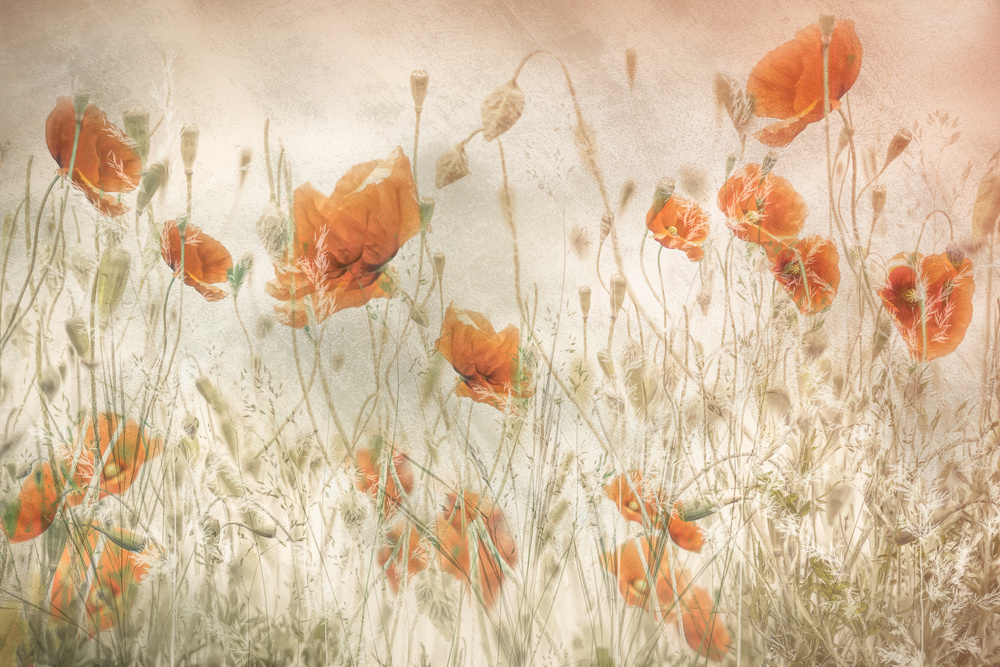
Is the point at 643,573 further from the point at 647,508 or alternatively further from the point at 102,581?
the point at 102,581

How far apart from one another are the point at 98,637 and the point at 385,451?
24.9 inches

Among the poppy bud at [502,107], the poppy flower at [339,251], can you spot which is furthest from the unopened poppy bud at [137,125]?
the poppy bud at [502,107]

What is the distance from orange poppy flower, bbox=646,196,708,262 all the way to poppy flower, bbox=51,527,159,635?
113 centimetres

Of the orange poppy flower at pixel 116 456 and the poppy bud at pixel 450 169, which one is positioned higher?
the poppy bud at pixel 450 169

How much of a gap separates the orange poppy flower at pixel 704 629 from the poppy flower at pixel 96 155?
132cm

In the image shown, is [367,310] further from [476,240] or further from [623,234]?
[623,234]

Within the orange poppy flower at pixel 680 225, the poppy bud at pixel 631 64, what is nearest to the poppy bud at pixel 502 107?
the poppy bud at pixel 631 64

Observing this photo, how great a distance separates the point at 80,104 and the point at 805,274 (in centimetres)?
144

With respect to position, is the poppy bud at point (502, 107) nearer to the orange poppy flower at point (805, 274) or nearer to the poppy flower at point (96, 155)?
the orange poppy flower at point (805, 274)

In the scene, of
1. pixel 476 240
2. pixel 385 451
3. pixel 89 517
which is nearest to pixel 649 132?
pixel 476 240

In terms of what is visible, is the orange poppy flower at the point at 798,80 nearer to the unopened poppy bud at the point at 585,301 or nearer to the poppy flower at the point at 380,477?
the unopened poppy bud at the point at 585,301

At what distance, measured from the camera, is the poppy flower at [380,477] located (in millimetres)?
1117

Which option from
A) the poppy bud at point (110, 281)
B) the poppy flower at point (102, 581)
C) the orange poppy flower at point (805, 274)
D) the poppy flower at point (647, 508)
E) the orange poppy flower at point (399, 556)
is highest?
the orange poppy flower at point (805, 274)

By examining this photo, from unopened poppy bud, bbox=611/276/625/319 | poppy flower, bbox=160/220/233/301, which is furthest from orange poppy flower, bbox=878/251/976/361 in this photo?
poppy flower, bbox=160/220/233/301
